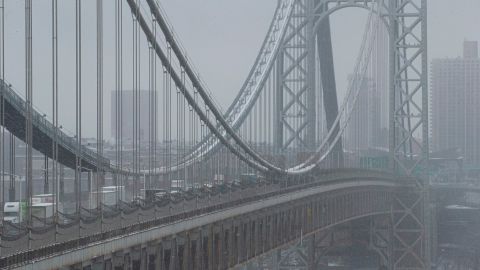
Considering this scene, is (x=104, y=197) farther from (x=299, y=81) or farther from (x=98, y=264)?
(x=299, y=81)

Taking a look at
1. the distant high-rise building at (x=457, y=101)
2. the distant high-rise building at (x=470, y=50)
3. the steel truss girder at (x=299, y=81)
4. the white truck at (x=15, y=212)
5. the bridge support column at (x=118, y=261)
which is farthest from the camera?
the distant high-rise building at (x=470, y=50)

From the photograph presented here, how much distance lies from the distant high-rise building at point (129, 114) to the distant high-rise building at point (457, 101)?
109 metres

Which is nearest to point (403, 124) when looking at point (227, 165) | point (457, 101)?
point (227, 165)

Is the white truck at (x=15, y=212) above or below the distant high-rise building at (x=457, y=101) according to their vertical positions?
below

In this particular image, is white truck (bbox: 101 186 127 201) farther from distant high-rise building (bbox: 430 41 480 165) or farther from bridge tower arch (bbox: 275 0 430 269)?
distant high-rise building (bbox: 430 41 480 165)

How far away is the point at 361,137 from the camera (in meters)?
68.3

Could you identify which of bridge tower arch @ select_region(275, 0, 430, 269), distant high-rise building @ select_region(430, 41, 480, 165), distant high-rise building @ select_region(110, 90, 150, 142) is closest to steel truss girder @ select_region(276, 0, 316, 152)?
bridge tower arch @ select_region(275, 0, 430, 269)

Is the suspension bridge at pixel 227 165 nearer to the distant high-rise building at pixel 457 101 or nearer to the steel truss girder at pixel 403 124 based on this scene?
the steel truss girder at pixel 403 124

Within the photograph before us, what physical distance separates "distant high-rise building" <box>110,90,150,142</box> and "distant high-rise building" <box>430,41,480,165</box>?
108785mm

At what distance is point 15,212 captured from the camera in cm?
2209

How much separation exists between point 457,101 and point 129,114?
12291cm

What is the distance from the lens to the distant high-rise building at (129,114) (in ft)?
88.8

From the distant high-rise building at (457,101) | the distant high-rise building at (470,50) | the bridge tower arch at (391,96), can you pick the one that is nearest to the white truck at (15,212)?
the bridge tower arch at (391,96)

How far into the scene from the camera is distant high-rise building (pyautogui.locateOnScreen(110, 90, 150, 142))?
27.1m
